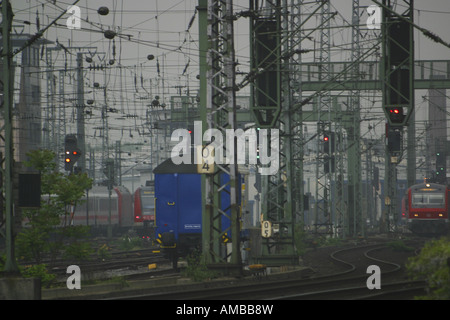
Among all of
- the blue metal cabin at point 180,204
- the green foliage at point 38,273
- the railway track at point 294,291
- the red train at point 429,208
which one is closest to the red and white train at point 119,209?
the red train at point 429,208

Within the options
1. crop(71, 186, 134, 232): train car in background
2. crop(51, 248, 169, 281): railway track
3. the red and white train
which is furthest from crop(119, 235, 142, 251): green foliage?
crop(71, 186, 134, 232): train car in background

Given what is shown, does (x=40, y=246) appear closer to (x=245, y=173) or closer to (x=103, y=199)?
(x=245, y=173)

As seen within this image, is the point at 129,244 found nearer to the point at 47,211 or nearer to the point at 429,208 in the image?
the point at 429,208

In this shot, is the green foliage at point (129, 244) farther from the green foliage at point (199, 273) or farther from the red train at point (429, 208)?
the green foliage at point (199, 273)

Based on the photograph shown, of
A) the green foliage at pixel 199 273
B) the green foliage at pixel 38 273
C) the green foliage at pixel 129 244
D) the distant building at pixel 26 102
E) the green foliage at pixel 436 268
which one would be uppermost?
the distant building at pixel 26 102

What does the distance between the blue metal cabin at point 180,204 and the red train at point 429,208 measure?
1094 inches

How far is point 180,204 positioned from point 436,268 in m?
15.8

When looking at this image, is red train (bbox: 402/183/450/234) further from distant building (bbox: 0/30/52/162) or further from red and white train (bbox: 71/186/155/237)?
distant building (bbox: 0/30/52/162)

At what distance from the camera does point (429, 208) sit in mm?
53719

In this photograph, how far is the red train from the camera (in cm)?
5353

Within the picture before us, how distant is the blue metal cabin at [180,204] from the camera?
95.7 feet

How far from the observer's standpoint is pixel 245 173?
109 ft

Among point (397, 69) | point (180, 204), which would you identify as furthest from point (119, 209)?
point (397, 69)
